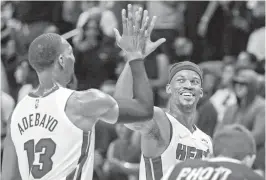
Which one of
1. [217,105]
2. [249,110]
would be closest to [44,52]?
[249,110]

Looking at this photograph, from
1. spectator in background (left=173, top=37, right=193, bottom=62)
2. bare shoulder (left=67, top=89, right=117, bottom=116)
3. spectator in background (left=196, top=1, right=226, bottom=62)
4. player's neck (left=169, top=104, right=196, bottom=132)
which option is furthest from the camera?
spectator in background (left=196, top=1, right=226, bottom=62)

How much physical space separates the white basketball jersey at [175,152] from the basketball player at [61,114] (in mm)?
851

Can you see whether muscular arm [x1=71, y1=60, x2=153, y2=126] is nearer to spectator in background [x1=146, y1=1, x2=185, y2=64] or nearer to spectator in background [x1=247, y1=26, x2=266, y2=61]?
spectator in background [x1=247, y1=26, x2=266, y2=61]

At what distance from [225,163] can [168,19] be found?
8.29m

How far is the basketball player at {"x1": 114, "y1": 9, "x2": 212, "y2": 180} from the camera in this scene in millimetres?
6730

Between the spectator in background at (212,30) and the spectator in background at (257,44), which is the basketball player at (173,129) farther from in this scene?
the spectator in background at (212,30)

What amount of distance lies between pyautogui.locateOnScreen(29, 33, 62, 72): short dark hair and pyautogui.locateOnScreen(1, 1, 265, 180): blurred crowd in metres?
4.51

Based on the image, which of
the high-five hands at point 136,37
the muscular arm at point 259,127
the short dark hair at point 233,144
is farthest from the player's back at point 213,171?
the muscular arm at point 259,127

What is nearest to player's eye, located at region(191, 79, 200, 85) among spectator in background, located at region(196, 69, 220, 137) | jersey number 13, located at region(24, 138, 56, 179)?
jersey number 13, located at region(24, 138, 56, 179)

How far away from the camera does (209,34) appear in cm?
1288

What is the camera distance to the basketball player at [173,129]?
673 centimetres

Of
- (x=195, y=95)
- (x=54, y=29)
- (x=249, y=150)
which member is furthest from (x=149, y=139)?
(x=54, y=29)

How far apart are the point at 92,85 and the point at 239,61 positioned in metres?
2.36

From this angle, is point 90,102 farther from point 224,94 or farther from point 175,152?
point 224,94
